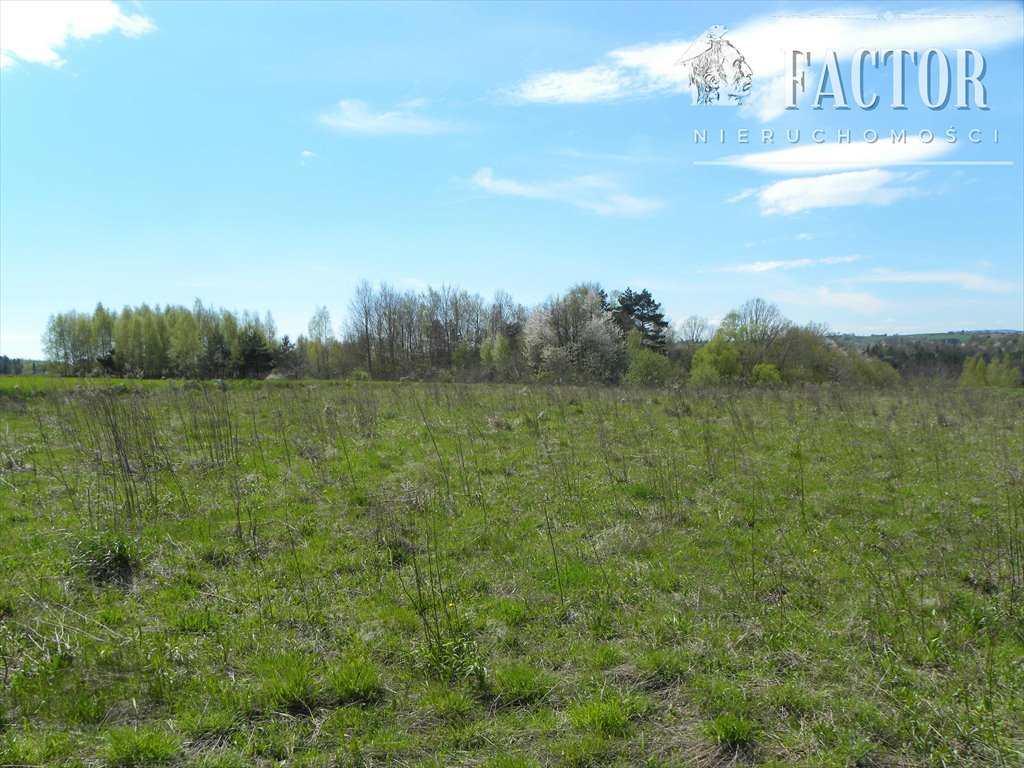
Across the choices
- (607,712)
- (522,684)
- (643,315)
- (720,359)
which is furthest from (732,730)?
(643,315)

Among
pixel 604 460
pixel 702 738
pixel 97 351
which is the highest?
pixel 97 351

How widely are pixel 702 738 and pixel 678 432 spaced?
30.4ft

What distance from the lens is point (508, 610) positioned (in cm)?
473

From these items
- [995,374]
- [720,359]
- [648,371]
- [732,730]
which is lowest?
[732,730]

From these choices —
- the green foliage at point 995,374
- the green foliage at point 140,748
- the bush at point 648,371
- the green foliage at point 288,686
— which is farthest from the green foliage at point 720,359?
the green foliage at point 140,748

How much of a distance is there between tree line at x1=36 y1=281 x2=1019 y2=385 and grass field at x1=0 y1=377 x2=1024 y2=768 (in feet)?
76.6

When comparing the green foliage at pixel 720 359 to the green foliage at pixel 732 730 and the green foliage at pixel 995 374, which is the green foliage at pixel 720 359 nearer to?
the green foliage at pixel 995 374

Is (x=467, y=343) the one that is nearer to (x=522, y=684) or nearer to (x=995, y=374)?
(x=995, y=374)

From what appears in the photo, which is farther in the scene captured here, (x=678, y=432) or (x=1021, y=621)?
(x=678, y=432)

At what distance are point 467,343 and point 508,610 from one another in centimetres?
5584

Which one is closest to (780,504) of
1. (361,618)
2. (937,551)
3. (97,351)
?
(937,551)

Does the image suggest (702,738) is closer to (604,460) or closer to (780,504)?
(780,504)

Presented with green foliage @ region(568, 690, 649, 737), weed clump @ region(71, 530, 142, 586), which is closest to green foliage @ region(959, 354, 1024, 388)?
green foliage @ region(568, 690, 649, 737)

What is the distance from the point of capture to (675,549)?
5.99 metres
